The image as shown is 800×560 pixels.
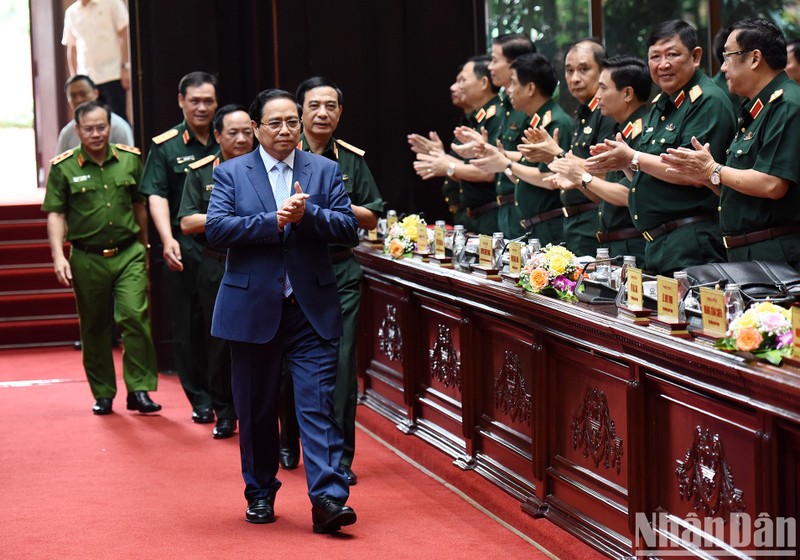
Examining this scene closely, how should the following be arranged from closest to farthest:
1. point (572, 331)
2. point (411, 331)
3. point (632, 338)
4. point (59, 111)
A: point (632, 338)
point (572, 331)
point (411, 331)
point (59, 111)

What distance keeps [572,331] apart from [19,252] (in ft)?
21.0

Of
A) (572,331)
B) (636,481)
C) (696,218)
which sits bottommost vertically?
(636,481)

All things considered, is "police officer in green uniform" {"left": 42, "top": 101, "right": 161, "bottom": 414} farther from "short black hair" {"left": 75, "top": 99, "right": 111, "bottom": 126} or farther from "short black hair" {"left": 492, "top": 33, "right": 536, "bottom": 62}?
"short black hair" {"left": 492, "top": 33, "right": 536, "bottom": 62}

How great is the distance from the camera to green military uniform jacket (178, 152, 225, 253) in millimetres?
5758

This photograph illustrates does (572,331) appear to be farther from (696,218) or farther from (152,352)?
(152,352)

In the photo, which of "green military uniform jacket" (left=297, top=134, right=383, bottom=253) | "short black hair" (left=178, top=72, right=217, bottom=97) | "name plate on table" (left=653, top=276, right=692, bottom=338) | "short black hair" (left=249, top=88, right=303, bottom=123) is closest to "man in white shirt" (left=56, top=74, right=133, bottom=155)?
"short black hair" (left=178, top=72, right=217, bottom=97)

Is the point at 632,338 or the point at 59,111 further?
the point at 59,111

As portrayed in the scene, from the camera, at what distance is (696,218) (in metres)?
4.34

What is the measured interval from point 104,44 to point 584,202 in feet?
22.3

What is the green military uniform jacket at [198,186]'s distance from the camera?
18.9 ft

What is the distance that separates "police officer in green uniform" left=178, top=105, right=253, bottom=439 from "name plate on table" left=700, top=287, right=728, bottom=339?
273 cm

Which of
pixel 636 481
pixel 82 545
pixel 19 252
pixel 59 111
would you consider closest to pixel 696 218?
pixel 636 481

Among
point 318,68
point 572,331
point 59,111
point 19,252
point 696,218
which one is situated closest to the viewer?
point 572,331

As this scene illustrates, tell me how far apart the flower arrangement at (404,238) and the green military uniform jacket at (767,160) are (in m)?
1.98
